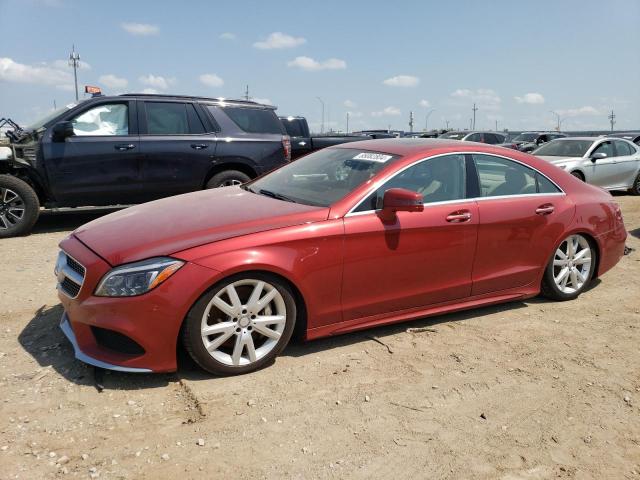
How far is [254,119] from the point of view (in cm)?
850

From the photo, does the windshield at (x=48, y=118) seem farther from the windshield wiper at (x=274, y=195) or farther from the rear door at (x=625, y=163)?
the rear door at (x=625, y=163)

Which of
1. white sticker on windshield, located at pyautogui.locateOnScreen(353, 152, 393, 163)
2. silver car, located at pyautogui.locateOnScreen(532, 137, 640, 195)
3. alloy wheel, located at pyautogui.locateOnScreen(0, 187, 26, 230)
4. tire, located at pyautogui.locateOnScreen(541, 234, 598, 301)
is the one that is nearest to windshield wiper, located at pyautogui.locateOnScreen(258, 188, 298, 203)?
white sticker on windshield, located at pyautogui.locateOnScreen(353, 152, 393, 163)

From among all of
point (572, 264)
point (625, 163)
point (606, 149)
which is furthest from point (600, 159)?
point (572, 264)

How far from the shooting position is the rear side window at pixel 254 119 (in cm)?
834

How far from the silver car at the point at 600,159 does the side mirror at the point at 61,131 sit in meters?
9.49

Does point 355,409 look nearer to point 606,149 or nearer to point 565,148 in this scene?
point 565,148

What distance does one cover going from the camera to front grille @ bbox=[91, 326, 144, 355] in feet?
10.4

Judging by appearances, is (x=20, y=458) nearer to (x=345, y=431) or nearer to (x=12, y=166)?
(x=345, y=431)

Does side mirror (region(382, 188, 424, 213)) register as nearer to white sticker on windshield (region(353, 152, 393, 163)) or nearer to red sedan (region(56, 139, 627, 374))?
red sedan (region(56, 139, 627, 374))

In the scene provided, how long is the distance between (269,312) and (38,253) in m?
4.08

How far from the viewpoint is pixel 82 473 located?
96.9 inches

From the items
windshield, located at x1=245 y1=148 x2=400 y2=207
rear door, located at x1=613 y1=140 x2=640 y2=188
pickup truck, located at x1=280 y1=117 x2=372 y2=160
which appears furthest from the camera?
rear door, located at x1=613 y1=140 x2=640 y2=188

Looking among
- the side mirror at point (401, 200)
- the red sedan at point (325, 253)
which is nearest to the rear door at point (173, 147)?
the red sedan at point (325, 253)

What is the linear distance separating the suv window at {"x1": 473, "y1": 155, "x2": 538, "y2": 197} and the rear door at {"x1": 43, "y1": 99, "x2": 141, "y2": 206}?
16.5ft
